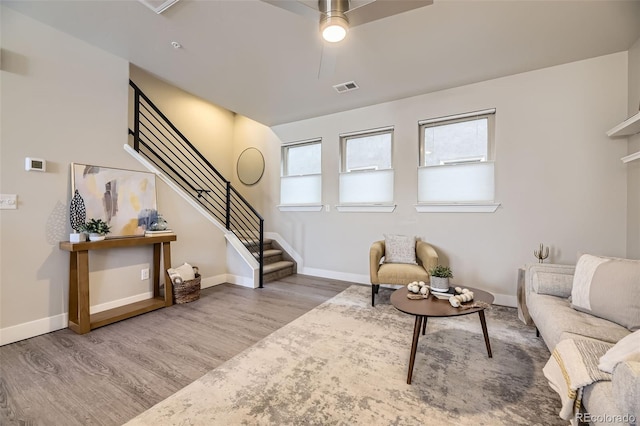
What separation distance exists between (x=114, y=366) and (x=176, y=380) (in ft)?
1.89

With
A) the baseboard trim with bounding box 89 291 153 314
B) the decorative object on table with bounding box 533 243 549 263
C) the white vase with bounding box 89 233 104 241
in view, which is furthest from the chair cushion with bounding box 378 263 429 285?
the white vase with bounding box 89 233 104 241

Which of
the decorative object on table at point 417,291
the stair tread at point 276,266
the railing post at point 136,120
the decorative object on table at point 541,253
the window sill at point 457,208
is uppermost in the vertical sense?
the railing post at point 136,120

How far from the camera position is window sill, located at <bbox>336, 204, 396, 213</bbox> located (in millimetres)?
4023

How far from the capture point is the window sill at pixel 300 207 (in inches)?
185

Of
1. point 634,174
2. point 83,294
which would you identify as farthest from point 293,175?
point 634,174

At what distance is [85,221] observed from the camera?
8.96ft

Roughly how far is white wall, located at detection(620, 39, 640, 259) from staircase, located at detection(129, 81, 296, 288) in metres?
4.31

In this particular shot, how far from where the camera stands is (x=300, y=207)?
192 inches

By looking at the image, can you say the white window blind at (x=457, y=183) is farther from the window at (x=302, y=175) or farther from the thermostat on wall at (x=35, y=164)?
the thermostat on wall at (x=35, y=164)

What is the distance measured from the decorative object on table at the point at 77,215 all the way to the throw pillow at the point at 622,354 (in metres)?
3.93

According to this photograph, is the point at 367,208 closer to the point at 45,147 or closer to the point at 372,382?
the point at 372,382

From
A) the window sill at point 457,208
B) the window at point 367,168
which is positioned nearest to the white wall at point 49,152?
the window at point 367,168

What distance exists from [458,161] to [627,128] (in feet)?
4.93

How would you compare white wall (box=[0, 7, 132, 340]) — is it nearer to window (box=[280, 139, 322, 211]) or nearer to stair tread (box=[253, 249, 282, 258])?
stair tread (box=[253, 249, 282, 258])
